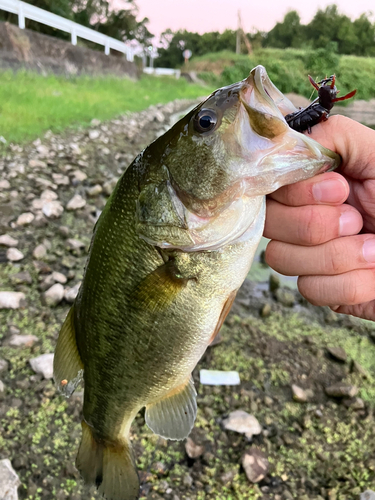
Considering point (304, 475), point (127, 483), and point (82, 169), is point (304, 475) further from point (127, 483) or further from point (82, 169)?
point (82, 169)

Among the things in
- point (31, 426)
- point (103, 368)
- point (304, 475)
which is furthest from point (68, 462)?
point (304, 475)

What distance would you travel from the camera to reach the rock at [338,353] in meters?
2.74

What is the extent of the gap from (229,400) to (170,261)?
4.83ft

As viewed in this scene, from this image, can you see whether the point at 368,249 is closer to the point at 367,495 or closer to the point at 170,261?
the point at 170,261

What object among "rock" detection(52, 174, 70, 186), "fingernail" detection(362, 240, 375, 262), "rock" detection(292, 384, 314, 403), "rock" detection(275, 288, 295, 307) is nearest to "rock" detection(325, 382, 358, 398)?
"rock" detection(292, 384, 314, 403)

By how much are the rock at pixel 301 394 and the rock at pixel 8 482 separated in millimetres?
1609

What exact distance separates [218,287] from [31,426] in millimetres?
1455

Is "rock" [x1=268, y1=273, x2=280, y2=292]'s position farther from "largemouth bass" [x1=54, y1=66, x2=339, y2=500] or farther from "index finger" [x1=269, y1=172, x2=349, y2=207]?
"index finger" [x1=269, y1=172, x2=349, y2=207]

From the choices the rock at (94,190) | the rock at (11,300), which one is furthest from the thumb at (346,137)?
the rock at (94,190)

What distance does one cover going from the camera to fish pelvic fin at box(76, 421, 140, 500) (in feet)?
5.06

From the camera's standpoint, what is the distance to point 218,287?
122 cm

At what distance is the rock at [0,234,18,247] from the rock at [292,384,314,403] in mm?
2537

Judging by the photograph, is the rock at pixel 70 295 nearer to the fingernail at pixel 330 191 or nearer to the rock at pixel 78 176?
the fingernail at pixel 330 191

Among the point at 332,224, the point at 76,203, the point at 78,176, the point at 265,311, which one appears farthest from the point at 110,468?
the point at 78,176
